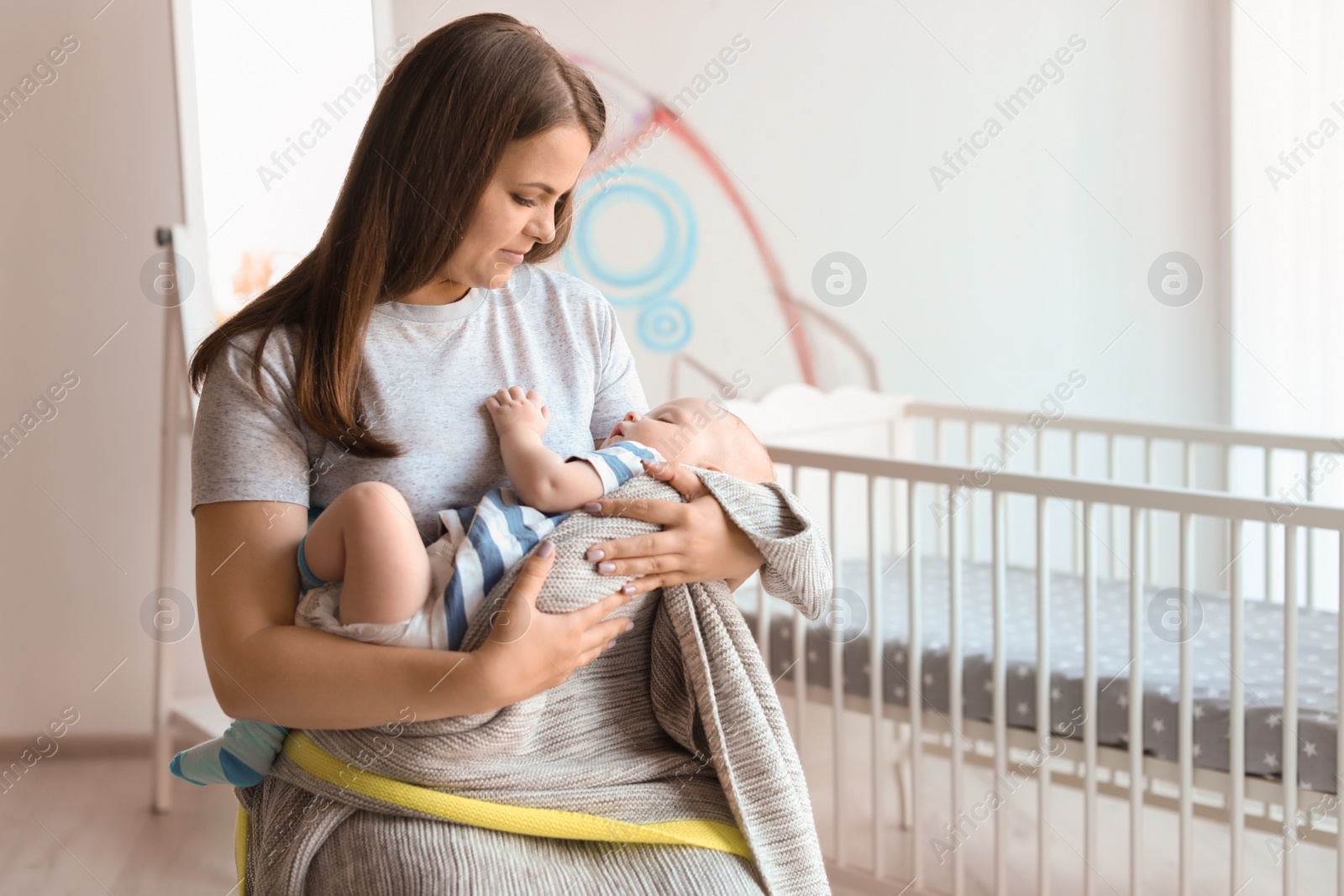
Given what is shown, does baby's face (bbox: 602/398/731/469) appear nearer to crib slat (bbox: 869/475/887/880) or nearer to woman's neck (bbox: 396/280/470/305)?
woman's neck (bbox: 396/280/470/305)

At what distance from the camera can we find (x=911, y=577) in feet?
6.01

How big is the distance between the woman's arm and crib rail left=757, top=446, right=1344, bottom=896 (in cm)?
94

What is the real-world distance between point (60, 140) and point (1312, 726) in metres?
2.46

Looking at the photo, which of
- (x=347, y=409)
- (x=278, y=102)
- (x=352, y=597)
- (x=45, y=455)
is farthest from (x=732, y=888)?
(x=45, y=455)

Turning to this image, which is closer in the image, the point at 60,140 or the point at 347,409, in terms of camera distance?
the point at 347,409

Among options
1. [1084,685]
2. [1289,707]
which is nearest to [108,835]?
[1084,685]

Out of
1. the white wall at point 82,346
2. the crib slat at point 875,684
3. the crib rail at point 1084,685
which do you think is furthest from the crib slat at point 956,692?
the white wall at point 82,346

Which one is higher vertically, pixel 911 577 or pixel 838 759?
pixel 911 577

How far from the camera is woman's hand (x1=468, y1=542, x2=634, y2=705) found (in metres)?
0.87

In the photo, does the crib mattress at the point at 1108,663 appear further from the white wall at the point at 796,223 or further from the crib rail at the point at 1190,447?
the white wall at the point at 796,223

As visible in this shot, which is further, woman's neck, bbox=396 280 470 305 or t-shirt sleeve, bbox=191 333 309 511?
A: woman's neck, bbox=396 280 470 305

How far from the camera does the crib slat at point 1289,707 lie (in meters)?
1.49

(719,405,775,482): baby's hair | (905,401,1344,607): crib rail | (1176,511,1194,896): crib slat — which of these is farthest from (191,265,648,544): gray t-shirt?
(905,401,1344,607): crib rail

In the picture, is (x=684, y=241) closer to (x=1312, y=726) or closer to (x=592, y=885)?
(x=1312, y=726)
